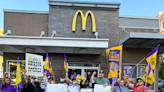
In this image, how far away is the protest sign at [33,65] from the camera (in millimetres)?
5207

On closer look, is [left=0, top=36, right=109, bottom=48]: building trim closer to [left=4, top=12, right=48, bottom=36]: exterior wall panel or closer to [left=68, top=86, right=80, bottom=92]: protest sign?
[left=68, top=86, right=80, bottom=92]: protest sign

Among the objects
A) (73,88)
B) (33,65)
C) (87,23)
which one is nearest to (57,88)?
(73,88)

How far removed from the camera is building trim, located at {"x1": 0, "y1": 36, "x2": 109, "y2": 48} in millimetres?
7289

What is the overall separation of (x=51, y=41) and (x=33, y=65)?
2.36m

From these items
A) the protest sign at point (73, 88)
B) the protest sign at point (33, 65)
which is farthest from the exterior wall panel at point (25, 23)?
the protest sign at point (73, 88)

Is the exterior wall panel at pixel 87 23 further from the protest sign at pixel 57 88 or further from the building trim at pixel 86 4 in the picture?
the protest sign at pixel 57 88

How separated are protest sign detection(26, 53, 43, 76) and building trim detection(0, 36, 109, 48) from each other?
75.8 inches

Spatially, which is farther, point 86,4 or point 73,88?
point 86,4

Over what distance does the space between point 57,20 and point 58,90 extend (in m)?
5.84

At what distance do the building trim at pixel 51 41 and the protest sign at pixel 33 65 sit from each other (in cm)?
192

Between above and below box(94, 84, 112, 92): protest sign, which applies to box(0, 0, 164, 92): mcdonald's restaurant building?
above

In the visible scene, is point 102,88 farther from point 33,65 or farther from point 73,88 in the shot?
point 33,65

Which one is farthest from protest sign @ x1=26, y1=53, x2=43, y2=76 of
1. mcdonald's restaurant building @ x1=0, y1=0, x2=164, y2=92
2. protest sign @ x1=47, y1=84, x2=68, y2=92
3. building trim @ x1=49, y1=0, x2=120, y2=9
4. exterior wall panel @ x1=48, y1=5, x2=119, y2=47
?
building trim @ x1=49, y1=0, x2=120, y2=9

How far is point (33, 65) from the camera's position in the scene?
5.41 metres
